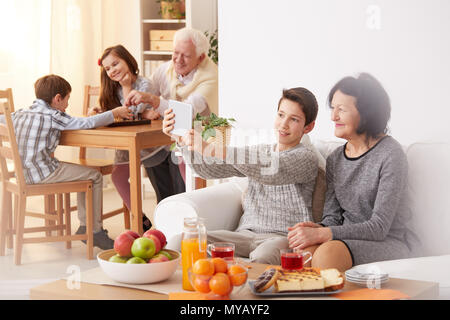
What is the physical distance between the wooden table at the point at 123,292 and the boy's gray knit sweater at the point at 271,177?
0.61 m

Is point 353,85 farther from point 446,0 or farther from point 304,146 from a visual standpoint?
point 446,0

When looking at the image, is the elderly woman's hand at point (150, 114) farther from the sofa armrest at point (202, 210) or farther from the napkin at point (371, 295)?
the napkin at point (371, 295)

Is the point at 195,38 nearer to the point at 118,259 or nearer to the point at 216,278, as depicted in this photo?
the point at 118,259

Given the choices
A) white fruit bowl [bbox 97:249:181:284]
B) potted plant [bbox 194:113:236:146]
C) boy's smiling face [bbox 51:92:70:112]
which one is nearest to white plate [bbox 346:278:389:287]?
white fruit bowl [bbox 97:249:181:284]

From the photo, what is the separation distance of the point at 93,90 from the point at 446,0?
8.62 feet

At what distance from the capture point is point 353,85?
225 cm

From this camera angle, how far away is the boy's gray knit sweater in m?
2.23

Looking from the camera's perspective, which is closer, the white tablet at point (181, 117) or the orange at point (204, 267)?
the orange at point (204, 267)

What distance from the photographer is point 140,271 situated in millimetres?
1715

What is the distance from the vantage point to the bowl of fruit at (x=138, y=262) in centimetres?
172

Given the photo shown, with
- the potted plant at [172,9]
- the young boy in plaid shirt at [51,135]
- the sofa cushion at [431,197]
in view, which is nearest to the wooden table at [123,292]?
the sofa cushion at [431,197]

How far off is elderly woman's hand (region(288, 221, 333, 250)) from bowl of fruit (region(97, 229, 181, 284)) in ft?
1.58

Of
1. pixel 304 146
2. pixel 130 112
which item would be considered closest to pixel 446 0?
pixel 304 146
